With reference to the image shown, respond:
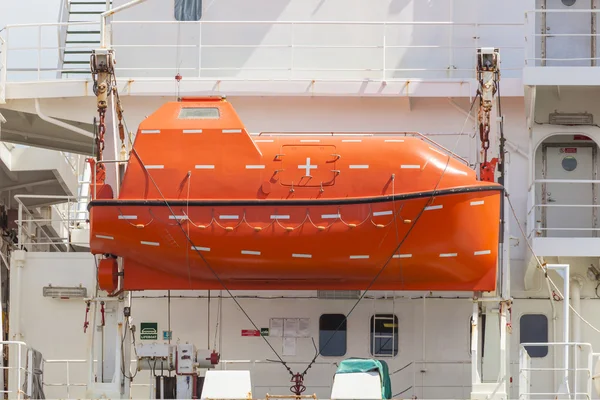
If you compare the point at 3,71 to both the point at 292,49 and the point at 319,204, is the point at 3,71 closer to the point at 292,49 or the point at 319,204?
the point at 292,49

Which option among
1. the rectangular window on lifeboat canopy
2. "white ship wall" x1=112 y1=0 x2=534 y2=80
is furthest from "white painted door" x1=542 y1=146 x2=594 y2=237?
the rectangular window on lifeboat canopy

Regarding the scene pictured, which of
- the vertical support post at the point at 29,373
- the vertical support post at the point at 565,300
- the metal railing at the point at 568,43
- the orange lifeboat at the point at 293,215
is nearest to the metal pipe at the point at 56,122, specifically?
the orange lifeboat at the point at 293,215

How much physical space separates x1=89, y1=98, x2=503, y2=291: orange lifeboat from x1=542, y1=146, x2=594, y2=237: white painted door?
3.06 m

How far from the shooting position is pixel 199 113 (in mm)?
17266

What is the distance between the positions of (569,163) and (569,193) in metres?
0.46

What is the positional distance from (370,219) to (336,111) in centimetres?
349

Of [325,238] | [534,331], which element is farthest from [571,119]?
[325,238]

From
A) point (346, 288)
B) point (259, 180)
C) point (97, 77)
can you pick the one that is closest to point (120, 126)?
point (97, 77)

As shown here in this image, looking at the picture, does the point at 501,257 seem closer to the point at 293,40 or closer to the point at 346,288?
the point at 346,288

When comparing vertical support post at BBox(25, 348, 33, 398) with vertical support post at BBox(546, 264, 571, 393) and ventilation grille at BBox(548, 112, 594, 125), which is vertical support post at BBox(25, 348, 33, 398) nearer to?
vertical support post at BBox(546, 264, 571, 393)

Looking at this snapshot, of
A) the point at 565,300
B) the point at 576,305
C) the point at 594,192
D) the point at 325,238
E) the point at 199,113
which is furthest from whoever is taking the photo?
the point at 594,192

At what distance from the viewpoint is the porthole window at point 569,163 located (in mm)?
19578

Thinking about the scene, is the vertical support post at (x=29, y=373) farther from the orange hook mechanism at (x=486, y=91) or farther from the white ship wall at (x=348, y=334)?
the orange hook mechanism at (x=486, y=91)

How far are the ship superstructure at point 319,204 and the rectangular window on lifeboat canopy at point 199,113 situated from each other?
0.05 metres
